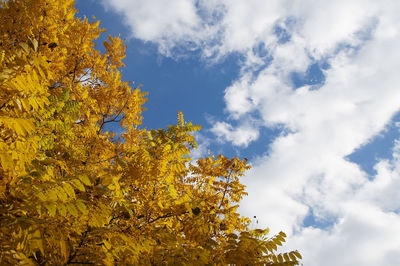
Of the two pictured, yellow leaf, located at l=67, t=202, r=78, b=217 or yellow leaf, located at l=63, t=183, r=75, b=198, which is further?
yellow leaf, located at l=63, t=183, r=75, b=198

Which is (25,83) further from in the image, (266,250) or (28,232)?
(266,250)

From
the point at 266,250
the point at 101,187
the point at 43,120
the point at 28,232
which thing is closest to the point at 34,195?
the point at 28,232

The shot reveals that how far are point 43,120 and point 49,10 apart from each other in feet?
14.0

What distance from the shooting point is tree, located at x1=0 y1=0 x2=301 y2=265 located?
2352 mm

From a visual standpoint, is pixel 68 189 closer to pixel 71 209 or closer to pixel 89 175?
pixel 71 209

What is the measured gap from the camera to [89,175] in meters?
3.26

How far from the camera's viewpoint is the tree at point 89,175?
2.35 meters

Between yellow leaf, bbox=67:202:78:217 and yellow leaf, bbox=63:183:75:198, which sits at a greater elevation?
yellow leaf, bbox=63:183:75:198

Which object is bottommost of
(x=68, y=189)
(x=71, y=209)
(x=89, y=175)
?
(x=71, y=209)

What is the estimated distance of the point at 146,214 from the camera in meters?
4.99

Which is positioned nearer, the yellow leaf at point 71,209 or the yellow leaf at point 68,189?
the yellow leaf at point 71,209

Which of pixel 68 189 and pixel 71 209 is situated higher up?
pixel 68 189

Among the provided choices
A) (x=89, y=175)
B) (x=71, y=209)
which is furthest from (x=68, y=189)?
(x=89, y=175)

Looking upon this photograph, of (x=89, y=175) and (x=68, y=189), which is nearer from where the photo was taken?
(x=68, y=189)
